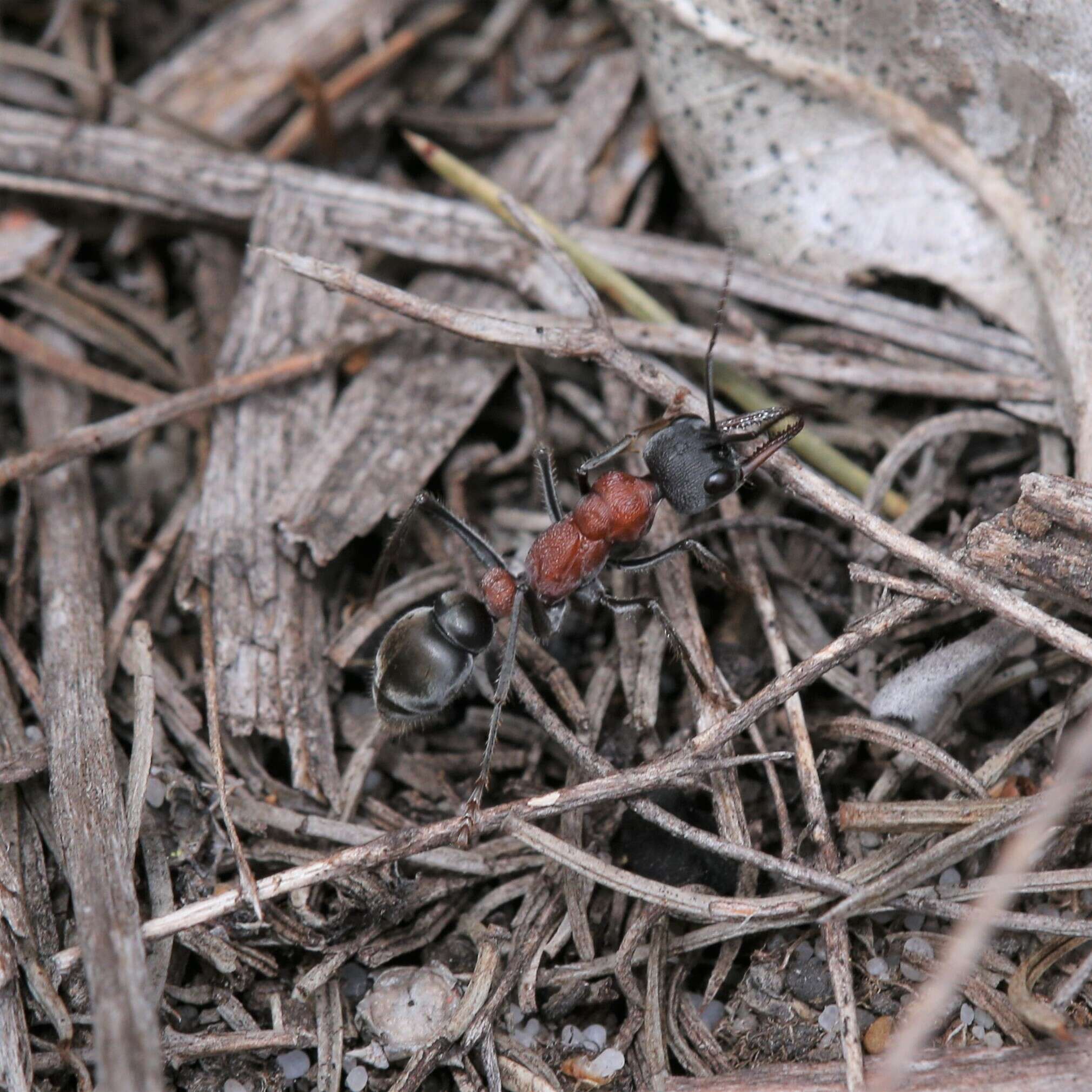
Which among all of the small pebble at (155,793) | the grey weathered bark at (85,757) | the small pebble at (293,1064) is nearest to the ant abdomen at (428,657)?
the small pebble at (155,793)

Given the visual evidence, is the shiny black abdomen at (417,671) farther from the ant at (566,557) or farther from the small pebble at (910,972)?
the small pebble at (910,972)

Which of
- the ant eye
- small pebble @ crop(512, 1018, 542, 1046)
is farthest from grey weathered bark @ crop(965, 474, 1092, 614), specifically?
small pebble @ crop(512, 1018, 542, 1046)

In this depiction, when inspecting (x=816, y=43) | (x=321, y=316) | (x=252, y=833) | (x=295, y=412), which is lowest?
(x=252, y=833)

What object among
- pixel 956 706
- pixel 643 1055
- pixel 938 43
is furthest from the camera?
pixel 938 43

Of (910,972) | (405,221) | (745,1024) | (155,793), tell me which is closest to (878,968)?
(910,972)

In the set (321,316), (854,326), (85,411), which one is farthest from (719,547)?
(85,411)

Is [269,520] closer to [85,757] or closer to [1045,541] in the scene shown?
[85,757]

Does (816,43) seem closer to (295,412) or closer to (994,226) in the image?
(994,226)

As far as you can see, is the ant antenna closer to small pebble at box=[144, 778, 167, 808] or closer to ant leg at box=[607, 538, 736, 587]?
ant leg at box=[607, 538, 736, 587]
